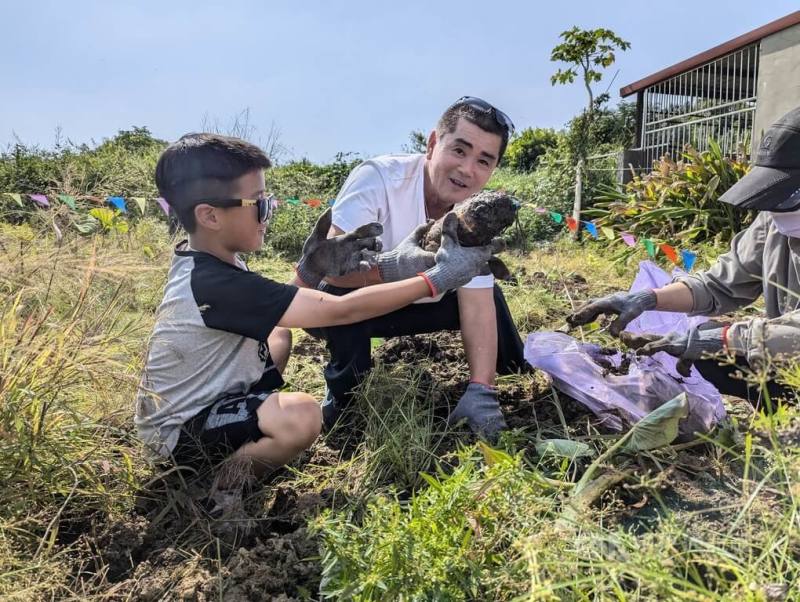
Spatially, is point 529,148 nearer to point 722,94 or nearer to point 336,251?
point 722,94

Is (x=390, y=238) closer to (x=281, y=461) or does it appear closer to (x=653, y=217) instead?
(x=281, y=461)

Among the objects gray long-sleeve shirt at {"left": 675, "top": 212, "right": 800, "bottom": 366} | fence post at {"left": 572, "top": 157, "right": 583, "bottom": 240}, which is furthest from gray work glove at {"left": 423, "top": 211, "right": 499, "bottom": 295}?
fence post at {"left": 572, "top": 157, "right": 583, "bottom": 240}

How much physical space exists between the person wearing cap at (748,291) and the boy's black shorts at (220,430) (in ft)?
3.78

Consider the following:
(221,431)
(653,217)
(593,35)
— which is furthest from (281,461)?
(593,35)

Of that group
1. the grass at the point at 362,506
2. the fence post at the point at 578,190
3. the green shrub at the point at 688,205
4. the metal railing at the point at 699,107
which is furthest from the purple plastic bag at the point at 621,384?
the metal railing at the point at 699,107

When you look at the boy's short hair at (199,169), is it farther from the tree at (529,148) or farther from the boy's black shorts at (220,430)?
the tree at (529,148)

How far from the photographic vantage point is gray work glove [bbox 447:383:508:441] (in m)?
1.95

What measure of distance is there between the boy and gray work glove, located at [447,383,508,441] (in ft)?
1.35

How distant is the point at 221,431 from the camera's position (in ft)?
5.70

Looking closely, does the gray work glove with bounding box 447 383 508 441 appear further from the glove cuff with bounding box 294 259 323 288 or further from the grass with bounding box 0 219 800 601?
the glove cuff with bounding box 294 259 323 288

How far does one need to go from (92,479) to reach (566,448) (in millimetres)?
1289

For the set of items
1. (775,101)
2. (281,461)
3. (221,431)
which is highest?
(775,101)

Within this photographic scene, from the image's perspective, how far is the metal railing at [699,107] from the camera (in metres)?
9.98

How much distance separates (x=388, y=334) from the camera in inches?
95.3
